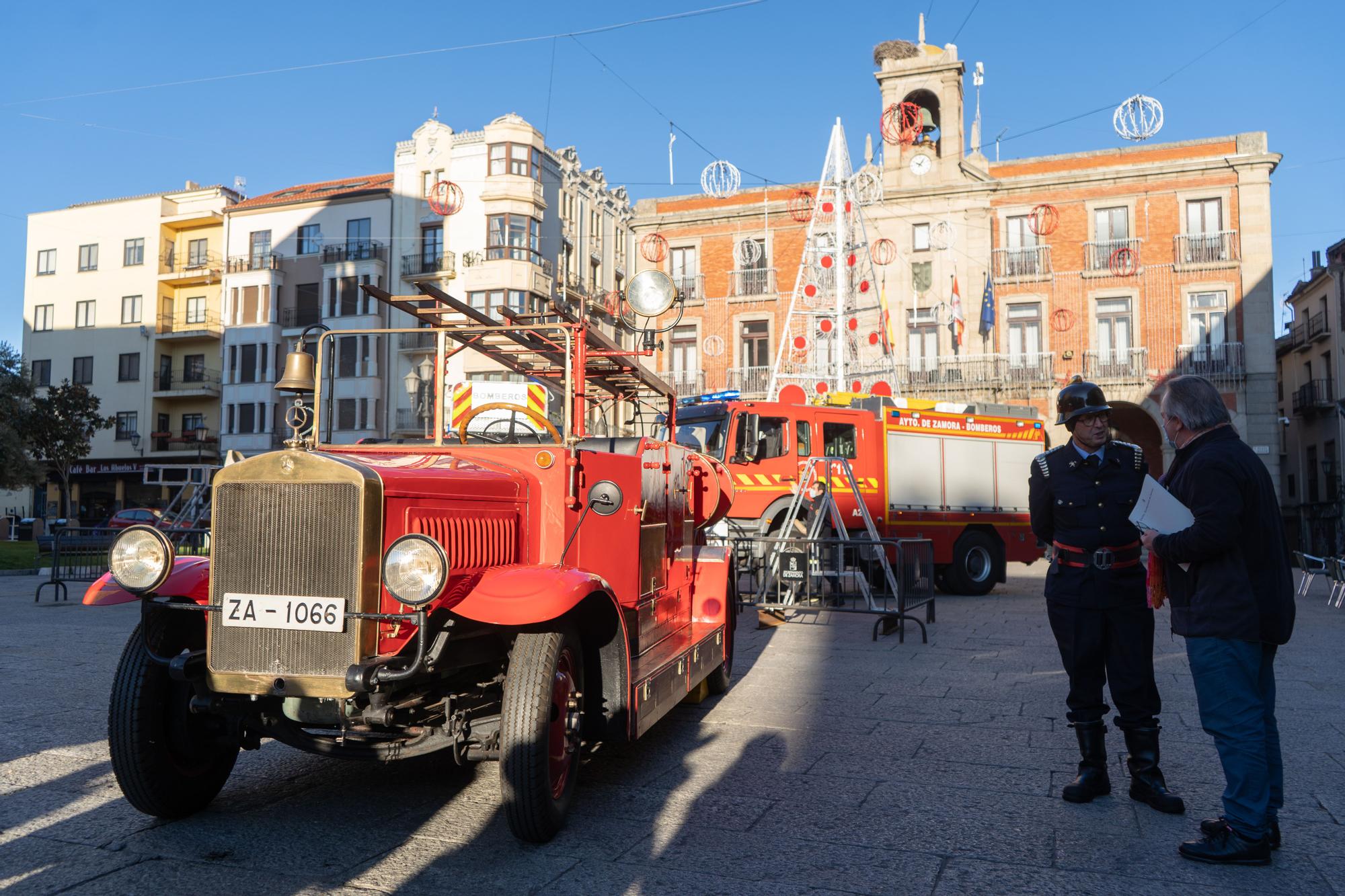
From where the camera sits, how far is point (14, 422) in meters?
32.9

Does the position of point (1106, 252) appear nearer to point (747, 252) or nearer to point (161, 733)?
point (747, 252)

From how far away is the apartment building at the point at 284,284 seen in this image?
136ft

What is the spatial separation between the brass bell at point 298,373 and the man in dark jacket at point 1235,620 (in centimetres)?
405

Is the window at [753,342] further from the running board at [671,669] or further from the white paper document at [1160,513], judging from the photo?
the white paper document at [1160,513]

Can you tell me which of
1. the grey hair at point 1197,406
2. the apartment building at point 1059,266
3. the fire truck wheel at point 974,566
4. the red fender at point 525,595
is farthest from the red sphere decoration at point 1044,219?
the red fender at point 525,595

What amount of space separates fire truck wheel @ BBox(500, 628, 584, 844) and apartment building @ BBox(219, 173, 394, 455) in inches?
1471

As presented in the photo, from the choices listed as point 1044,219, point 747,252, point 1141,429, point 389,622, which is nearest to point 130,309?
point 747,252

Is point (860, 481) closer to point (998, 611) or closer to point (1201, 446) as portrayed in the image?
point (998, 611)

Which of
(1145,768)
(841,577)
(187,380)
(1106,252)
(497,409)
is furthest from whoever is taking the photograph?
(187,380)

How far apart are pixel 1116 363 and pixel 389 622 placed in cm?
3228

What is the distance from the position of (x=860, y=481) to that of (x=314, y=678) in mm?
13289

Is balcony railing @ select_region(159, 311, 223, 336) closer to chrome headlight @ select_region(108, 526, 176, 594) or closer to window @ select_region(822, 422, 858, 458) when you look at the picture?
window @ select_region(822, 422, 858, 458)

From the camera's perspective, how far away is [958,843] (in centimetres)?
434

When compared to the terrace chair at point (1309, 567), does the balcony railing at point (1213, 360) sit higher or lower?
higher
